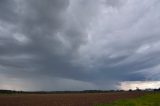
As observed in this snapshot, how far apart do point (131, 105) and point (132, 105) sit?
16 cm

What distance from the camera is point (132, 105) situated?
3925cm

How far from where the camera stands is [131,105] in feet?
129
